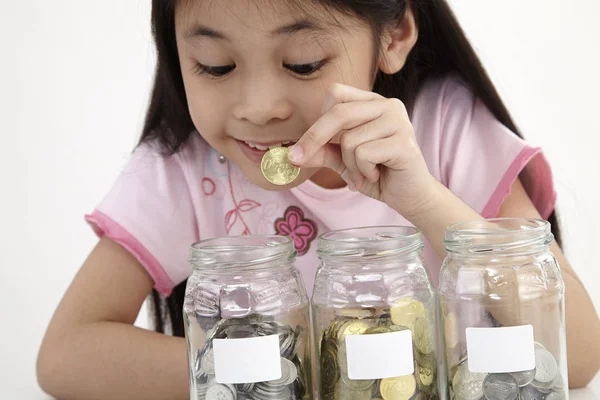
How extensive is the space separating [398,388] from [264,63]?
0.40m

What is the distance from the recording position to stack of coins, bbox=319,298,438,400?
0.72 metres

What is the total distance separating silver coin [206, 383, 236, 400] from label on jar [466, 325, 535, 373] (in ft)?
0.70

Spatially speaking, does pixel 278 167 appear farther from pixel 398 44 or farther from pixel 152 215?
pixel 152 215

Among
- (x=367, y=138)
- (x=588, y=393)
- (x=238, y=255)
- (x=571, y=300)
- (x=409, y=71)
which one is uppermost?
(x=409, y=71)

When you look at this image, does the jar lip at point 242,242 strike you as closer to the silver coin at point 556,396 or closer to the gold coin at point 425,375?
the gold coin at point 425,375

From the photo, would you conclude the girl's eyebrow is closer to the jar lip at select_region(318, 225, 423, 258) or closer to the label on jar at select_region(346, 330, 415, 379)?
the jar lip at select_region(318, 225, 423, 258)

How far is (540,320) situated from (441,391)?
12 centimetres

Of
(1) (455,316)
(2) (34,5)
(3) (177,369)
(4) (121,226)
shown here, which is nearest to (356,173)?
(1) (455,316)

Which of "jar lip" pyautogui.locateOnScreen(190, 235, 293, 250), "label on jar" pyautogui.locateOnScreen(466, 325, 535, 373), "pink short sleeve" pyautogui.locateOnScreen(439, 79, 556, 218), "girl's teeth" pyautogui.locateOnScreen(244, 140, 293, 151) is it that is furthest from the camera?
"pink short sleeve" pyautogui.locateOnScreen(439, 79, 556, 218)

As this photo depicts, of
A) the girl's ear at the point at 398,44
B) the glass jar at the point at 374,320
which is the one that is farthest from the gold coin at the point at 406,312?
the girl's ear at the point at 398,44

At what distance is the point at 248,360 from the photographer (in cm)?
72

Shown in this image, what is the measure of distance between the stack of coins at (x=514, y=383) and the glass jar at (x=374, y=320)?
3 centimetres

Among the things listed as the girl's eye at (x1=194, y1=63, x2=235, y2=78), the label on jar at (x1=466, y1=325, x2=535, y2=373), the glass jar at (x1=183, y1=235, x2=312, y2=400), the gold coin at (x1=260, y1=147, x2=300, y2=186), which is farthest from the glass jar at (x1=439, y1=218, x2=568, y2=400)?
the girl's eye at (x1=194, y1=63, x2=235, y2=78)

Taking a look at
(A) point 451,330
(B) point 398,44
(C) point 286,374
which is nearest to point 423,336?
(A) point 451,330
